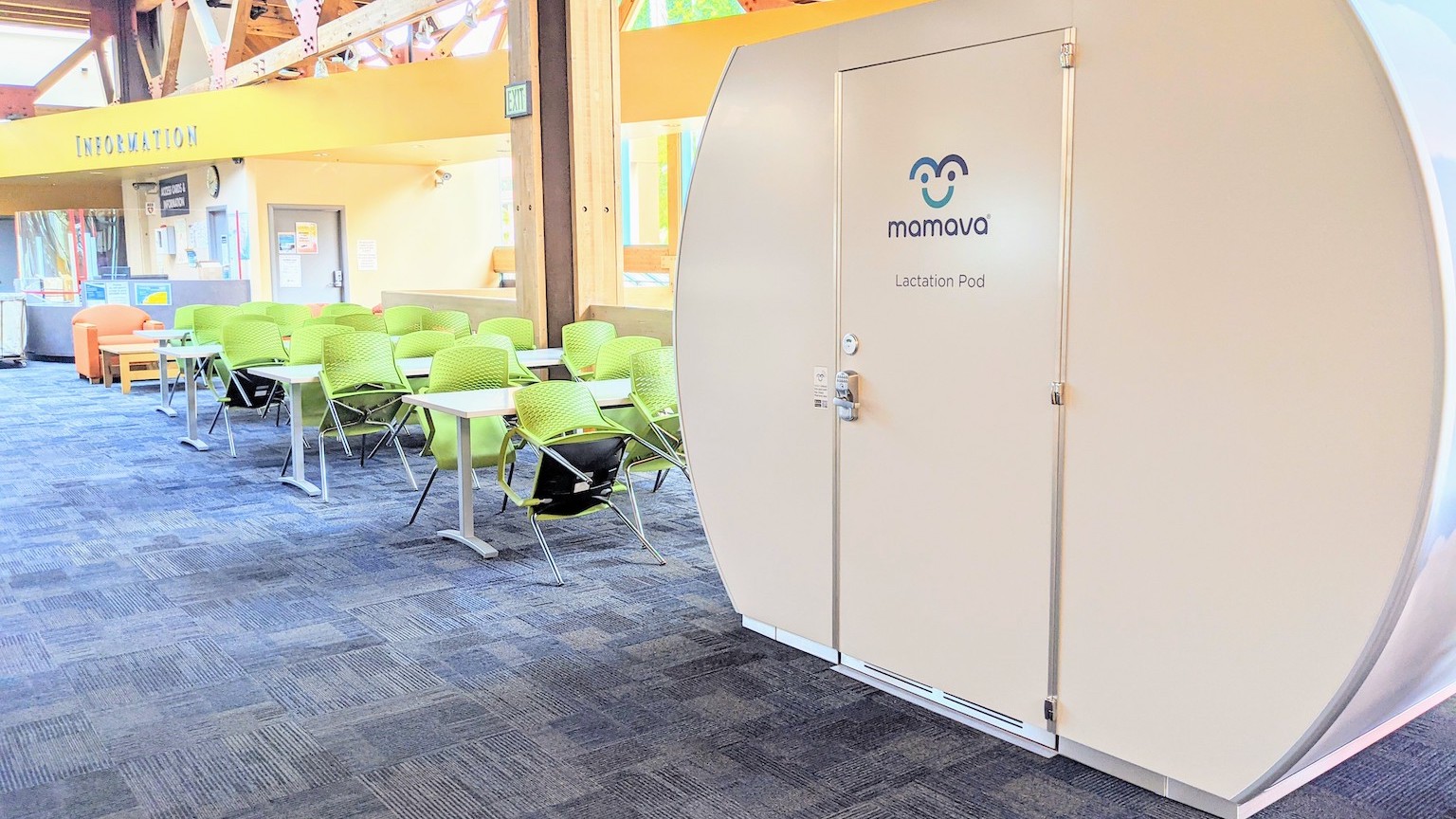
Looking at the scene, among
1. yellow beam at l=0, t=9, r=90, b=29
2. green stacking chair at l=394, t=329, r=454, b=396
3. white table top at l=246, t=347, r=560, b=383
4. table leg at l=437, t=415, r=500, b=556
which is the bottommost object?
table leg at l=437, t=415, r=500, b=556

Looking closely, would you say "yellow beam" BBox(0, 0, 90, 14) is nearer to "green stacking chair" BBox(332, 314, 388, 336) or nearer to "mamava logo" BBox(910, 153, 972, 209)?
"green stacking chair" BBox(332, 314, 388, 336)

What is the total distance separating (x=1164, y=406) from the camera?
117 inches

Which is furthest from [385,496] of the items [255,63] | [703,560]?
[255,63]

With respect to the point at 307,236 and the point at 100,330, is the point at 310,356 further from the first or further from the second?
the point at 307,236

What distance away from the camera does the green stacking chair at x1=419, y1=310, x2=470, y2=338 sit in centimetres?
938

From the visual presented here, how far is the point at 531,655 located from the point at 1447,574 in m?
3.02

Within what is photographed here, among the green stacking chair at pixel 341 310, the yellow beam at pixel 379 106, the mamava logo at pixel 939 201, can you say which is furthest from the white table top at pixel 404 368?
the mamava logo at pixel 939 201

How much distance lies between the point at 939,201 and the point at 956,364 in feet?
1.70

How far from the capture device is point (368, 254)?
15867 mm

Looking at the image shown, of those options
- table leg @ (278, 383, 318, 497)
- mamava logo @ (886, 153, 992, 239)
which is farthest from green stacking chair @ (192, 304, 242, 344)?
mamava logo @ (886, 153, 992, 239)

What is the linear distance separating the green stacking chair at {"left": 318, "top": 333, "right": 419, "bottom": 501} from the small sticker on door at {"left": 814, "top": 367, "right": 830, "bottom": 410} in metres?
3.69

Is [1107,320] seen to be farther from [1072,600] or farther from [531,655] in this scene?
[531,655]

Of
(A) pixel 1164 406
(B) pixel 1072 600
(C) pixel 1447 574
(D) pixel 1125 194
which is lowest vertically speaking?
(B) pixel 1072 600

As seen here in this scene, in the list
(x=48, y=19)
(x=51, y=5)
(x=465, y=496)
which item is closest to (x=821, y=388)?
(x=465, y=496)
